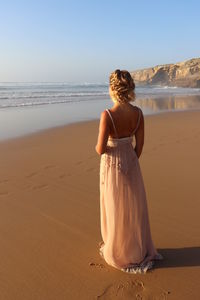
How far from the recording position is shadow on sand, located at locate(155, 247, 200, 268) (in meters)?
3.50

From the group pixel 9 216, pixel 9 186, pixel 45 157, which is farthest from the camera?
pixel 45 157

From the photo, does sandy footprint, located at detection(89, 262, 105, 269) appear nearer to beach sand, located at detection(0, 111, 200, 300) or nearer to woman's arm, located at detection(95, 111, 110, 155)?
beach sand, located at detection(0, 111, 200, 300)

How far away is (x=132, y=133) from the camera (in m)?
3.27

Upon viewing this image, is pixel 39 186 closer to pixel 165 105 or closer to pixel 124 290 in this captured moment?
pixel 124 290

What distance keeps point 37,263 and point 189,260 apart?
1625mm

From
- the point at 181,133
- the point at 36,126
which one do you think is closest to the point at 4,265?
the point at 181,133

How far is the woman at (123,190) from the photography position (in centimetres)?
313

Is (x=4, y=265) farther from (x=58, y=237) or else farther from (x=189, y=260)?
(x=189, y=260)

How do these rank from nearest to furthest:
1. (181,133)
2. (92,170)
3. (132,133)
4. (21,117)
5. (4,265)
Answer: (132,133) < (4,265) < (92,170) < (181,133) < (21,117)

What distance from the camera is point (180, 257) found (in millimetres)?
3656

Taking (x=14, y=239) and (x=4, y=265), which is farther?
(x=14, y=239)

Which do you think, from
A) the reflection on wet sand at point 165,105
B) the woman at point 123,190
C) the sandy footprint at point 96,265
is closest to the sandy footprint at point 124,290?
the woman at point 123,190

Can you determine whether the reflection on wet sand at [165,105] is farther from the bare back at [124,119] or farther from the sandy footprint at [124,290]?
the sandy footprint at [124,290]

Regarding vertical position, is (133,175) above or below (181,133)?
above
